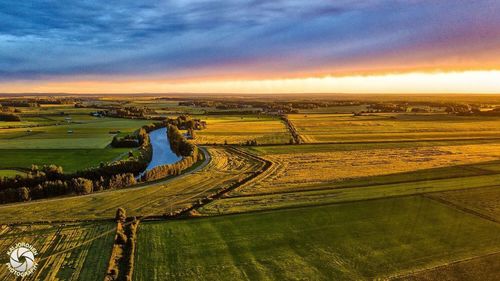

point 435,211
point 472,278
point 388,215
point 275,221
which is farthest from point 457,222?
point 275,221

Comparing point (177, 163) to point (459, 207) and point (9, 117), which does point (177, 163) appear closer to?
point (459, 207)

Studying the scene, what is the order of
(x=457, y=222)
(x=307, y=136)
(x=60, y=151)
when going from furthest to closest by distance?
(x=307, y=136), (x=60, y=151), (x=457, y=222)

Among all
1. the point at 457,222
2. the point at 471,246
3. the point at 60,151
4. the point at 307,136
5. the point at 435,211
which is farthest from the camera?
the point at 307,136

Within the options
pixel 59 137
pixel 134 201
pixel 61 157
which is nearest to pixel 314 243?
pixel 134 201

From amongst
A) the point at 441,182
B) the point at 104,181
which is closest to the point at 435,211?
the point at 441,182

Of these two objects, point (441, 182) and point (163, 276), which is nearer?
point (163, 276)

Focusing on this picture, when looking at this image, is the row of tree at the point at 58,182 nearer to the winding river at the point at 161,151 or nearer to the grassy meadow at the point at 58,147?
the grassy meadow at the point at 58,147

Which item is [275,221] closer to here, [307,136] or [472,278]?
[472,278]
